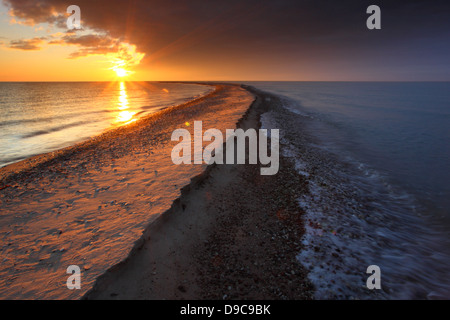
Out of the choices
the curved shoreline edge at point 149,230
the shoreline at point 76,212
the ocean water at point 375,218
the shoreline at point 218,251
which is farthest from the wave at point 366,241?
the shoreline at point 76,212

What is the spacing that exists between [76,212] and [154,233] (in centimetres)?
326

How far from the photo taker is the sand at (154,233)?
455cm

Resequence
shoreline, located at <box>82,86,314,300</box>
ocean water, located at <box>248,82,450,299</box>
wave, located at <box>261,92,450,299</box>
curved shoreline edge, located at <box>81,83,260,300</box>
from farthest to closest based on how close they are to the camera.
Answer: ocean water, located at <box>248,82,450,299</box>, wave, located at <box>261,92,450,299</box>, shoreline, located at <box>82,86,314,300</box>, curved shoreline edge, located at <box>81,83,260,300</box>

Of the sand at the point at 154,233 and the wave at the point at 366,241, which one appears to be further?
the wave at the point at 366,241

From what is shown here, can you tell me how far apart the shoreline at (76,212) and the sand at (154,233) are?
0.03 meters

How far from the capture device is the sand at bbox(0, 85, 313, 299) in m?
4.55

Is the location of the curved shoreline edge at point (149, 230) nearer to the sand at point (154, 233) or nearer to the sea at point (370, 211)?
the sand at point (154, 233)

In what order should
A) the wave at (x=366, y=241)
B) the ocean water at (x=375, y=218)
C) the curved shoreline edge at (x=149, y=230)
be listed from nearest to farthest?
1. the curved shoreline edge at (x=149, y=230)
2. the wave at (x=366, y=241)
3. the ocean water at (x=375, y=218)

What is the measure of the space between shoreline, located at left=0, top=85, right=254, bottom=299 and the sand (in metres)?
0.03

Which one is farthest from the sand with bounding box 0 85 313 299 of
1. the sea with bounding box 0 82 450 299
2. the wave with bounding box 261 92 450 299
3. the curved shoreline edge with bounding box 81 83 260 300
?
the sea with bounding box 0 82 450 299

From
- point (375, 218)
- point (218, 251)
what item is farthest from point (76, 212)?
point (375, 218)

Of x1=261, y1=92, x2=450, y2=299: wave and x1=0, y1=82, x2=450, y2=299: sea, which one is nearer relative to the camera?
x1=261, y1=92, x2=450, y2=299: wave

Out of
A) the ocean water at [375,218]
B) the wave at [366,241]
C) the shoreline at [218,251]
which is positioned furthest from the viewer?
the ocean water at [375,218]

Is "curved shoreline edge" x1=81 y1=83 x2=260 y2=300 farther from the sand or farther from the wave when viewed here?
the wave
